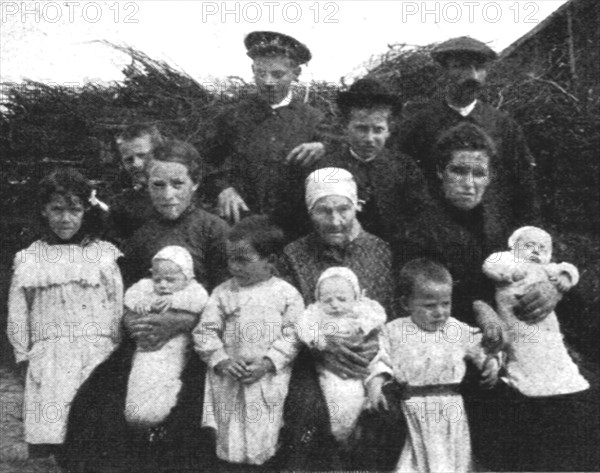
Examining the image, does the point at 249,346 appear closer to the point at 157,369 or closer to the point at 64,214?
the point at 157,369

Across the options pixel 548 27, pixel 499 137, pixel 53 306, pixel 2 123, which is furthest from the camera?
pixel 548 27

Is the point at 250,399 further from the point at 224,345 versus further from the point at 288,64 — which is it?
the point at 288,64

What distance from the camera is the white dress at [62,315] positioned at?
3277 millimetres

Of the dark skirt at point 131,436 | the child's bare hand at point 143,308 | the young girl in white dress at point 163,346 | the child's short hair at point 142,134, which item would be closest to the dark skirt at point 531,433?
the dark skirt at point 131,436

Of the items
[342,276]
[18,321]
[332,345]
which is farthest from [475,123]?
[18,321]

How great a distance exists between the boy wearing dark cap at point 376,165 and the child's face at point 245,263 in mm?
700

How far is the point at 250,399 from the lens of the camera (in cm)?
303

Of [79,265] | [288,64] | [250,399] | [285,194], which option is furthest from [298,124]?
[250,399]

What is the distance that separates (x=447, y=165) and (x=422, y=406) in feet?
3.60

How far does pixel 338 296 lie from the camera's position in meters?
Result: 3.11

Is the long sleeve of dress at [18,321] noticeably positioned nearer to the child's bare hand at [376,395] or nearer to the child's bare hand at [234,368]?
the child's bare hand at [234,368]

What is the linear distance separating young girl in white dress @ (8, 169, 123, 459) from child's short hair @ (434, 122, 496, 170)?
61.6 inches

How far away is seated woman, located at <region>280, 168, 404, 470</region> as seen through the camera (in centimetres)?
303

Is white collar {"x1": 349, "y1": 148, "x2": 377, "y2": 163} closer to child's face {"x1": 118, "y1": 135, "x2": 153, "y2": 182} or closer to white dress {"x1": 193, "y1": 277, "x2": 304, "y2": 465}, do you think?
white dress {"x1": 193, "y1": 277, "x2": 304, "y2": 465}
